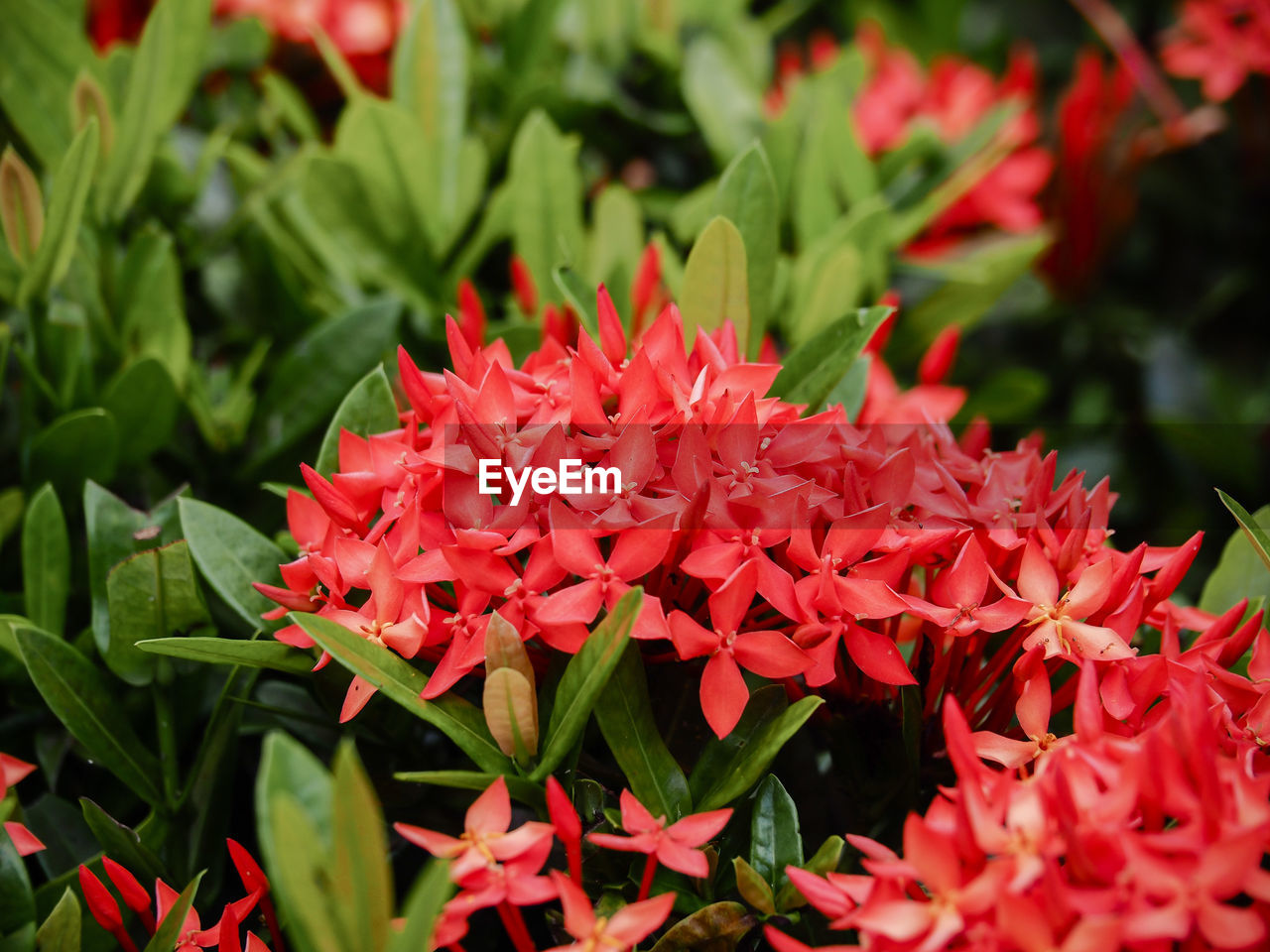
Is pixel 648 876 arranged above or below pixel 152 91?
below

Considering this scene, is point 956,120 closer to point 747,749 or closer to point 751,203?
point 751,203

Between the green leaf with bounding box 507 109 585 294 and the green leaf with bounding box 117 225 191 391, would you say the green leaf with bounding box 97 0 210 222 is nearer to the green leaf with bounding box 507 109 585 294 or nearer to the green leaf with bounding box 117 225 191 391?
the green leaf with bounding box 117 225 191 391

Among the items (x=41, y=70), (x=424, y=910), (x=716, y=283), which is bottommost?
(x=424, y=910)

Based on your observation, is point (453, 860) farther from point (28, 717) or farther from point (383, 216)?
point (383, 216)

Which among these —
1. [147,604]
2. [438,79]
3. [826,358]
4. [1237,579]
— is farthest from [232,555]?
[1237,579]

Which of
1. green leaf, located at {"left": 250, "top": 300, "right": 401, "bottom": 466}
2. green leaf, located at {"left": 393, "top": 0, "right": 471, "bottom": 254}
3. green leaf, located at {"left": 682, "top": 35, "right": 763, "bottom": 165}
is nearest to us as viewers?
green leaf, located at {"left": 250, "top": 300, "right": 401, "bottom": 466}

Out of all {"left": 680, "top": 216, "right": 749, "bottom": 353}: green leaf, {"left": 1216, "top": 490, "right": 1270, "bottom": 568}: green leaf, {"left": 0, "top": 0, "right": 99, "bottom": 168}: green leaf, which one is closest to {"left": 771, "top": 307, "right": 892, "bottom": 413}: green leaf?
{"left": 680, "top": 216, "right": 749, "bottom": 353}: green leaf
